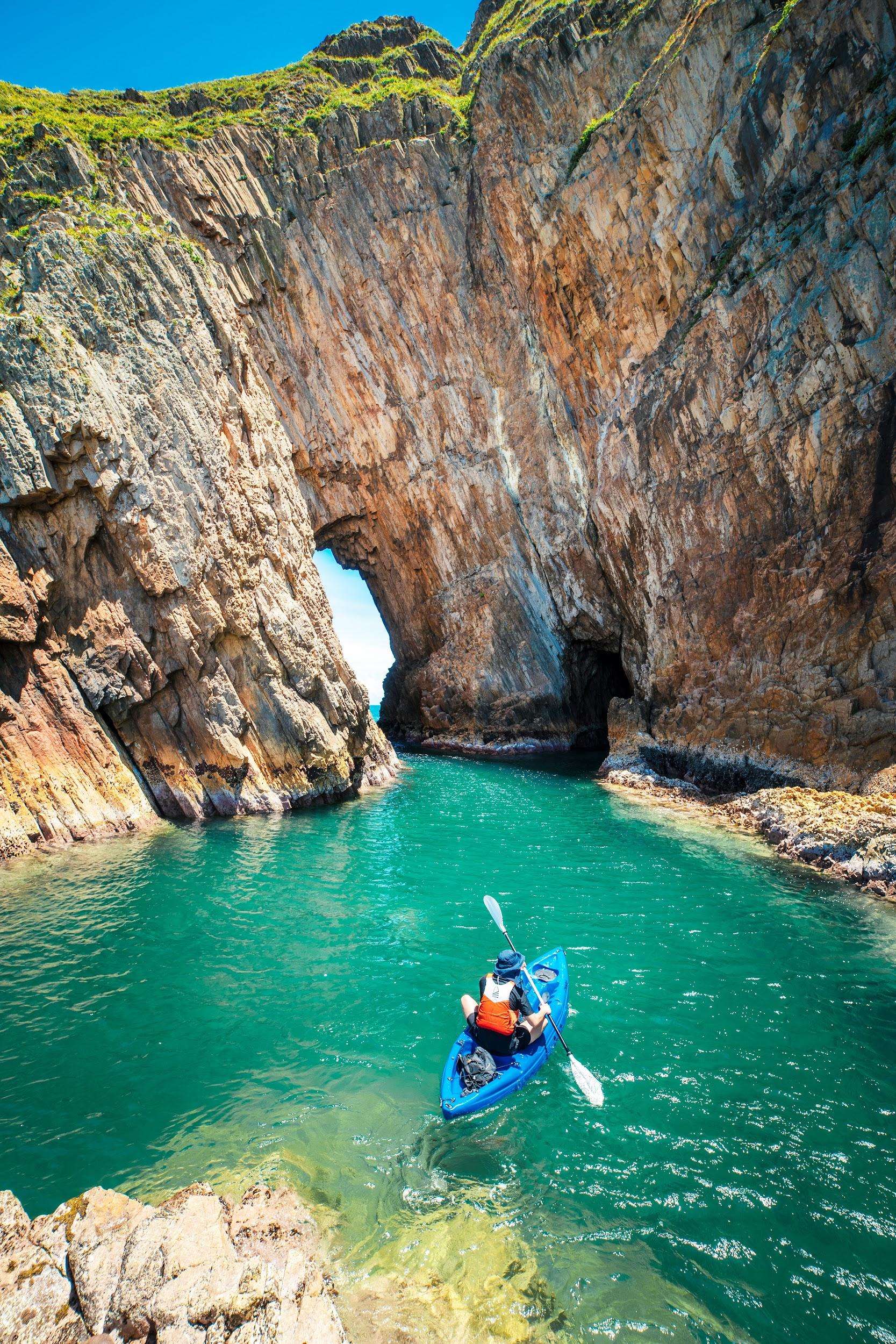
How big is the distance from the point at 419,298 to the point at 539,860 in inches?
1242

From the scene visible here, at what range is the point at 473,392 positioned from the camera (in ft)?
115

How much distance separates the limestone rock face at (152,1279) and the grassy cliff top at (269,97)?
3162cm

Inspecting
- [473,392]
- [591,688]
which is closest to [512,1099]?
[591,688]

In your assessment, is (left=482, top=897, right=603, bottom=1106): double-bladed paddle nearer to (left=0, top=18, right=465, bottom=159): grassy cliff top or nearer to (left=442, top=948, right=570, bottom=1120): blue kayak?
(left=442, top=948, right=570, bottom=1120): blue kayak

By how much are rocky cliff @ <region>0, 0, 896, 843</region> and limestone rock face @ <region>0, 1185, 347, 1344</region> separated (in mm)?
14912

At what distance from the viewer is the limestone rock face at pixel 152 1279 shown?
3.60 metres

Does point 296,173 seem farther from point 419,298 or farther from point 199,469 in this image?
point 199,469

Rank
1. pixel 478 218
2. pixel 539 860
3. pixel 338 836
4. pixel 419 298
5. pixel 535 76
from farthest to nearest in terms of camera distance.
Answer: pixel 419 298 < pixel 478 218 < pixel 535 76 < pixel 338 836 < pixel 539 860

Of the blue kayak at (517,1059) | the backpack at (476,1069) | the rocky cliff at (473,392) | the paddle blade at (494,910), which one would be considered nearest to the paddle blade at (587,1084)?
the blue kayak at (517,1059)

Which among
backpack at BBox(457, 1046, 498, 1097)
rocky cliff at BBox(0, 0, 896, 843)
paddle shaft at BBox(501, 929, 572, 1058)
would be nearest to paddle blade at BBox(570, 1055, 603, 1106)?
paddle shaft at BBox(501, 929, 572, 1058)

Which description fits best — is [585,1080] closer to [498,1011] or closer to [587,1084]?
[587,1084]

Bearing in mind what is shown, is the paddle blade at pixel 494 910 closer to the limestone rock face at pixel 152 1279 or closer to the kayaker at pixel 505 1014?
the kayaker at pixel 505 1014

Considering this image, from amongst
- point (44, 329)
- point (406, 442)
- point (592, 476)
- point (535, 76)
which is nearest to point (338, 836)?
point (44, 329)

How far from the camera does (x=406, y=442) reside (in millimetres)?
36562
